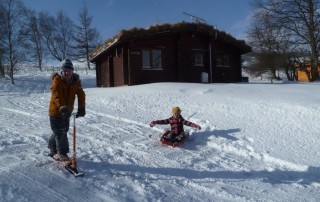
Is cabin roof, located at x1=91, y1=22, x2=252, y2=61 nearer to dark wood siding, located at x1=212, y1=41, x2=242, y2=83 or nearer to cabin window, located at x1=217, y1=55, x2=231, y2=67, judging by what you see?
dark wood siding, located at x1=212, y1=41, x2=242, y2=83

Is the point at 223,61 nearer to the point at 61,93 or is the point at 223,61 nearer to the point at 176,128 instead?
the point at 176,128

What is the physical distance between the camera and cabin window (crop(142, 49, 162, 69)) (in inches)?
793

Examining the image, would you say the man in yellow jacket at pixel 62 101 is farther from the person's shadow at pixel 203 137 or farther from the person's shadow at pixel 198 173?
the person's shadow at pixel 203 137

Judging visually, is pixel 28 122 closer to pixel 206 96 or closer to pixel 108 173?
pixel 108 173

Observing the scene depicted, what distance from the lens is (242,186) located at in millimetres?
5488

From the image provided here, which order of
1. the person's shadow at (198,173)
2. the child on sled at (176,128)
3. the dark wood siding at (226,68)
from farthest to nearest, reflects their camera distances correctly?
the dark wood siding at (226,68) < the child on sled at (176,128) < the person's shadow at (198,173)

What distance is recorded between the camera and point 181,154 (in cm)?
702

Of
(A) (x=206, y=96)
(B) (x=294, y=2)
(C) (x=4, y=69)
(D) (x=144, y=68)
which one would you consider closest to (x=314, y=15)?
(B) (x=294, y=2)

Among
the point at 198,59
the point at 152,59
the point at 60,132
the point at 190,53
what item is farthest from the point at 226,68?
the point at 60,132

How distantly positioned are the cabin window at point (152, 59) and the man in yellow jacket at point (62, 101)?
47.6ft

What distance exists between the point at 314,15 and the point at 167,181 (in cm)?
2749

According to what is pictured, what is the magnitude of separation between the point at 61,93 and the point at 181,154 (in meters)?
2.92

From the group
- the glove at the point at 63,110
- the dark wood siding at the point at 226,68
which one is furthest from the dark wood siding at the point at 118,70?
the glove at the point at 63,110

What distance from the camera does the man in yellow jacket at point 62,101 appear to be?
17.7ft
